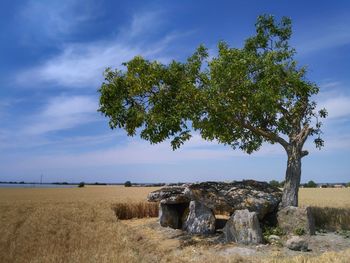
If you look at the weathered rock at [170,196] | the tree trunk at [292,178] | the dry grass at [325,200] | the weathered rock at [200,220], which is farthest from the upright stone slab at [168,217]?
the dry grass at [325,200]

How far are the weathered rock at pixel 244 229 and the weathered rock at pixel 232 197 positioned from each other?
7.90 feet

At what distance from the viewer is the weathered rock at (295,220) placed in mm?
18094

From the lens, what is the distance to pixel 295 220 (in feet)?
60.7

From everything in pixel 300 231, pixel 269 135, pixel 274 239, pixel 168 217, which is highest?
pixel 269 135

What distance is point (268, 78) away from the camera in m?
20.0

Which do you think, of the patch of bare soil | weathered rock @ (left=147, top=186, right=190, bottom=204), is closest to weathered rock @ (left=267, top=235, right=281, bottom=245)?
the patch of bare soil

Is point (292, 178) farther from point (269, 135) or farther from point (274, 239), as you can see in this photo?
point (274, 239)

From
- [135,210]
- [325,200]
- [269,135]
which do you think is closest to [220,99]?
[269,135]

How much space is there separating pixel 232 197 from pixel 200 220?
2.00 m

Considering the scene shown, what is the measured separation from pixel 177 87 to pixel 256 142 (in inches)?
274

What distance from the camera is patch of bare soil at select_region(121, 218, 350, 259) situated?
15047 millimetres

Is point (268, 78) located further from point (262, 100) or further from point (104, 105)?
point (104, 105)

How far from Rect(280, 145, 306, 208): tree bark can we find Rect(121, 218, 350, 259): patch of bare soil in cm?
251

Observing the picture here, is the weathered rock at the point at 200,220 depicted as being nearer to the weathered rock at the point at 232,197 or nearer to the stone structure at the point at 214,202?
the stone structure at the point at 214,202
